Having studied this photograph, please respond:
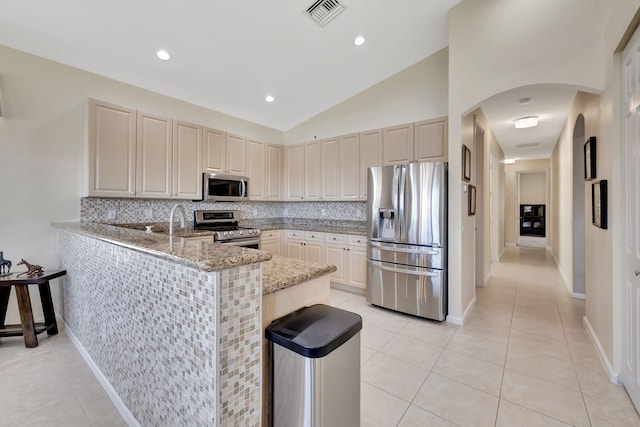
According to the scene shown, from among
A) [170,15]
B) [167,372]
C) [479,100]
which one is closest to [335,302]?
[167,372]

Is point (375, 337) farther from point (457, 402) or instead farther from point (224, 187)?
point (224, 187)

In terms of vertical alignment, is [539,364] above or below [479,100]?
below

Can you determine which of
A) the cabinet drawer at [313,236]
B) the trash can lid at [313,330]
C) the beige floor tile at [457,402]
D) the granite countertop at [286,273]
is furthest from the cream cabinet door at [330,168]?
the trash can lid at [313,330]

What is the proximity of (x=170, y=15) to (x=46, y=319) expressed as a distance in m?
3.16

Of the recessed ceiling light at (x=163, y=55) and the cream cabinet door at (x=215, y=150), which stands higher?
the recessed ceiling light at (x=163, y=55)

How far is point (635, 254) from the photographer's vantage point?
1698 mm

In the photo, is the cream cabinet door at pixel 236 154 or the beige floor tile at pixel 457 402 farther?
the cream cabinet door at pixel 236 154

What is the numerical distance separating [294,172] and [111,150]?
8.78ft

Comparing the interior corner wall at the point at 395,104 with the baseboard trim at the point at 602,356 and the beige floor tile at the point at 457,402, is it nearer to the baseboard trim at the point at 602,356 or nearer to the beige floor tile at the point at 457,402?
the baseboard trim at the point at 602,356

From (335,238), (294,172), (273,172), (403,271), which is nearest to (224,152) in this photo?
(273,172)

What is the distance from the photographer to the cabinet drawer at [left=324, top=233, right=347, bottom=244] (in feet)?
13.1

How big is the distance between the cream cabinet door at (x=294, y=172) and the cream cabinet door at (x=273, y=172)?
118mm

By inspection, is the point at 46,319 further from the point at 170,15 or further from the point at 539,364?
the point at 539,364

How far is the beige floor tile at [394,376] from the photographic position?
191 cm
